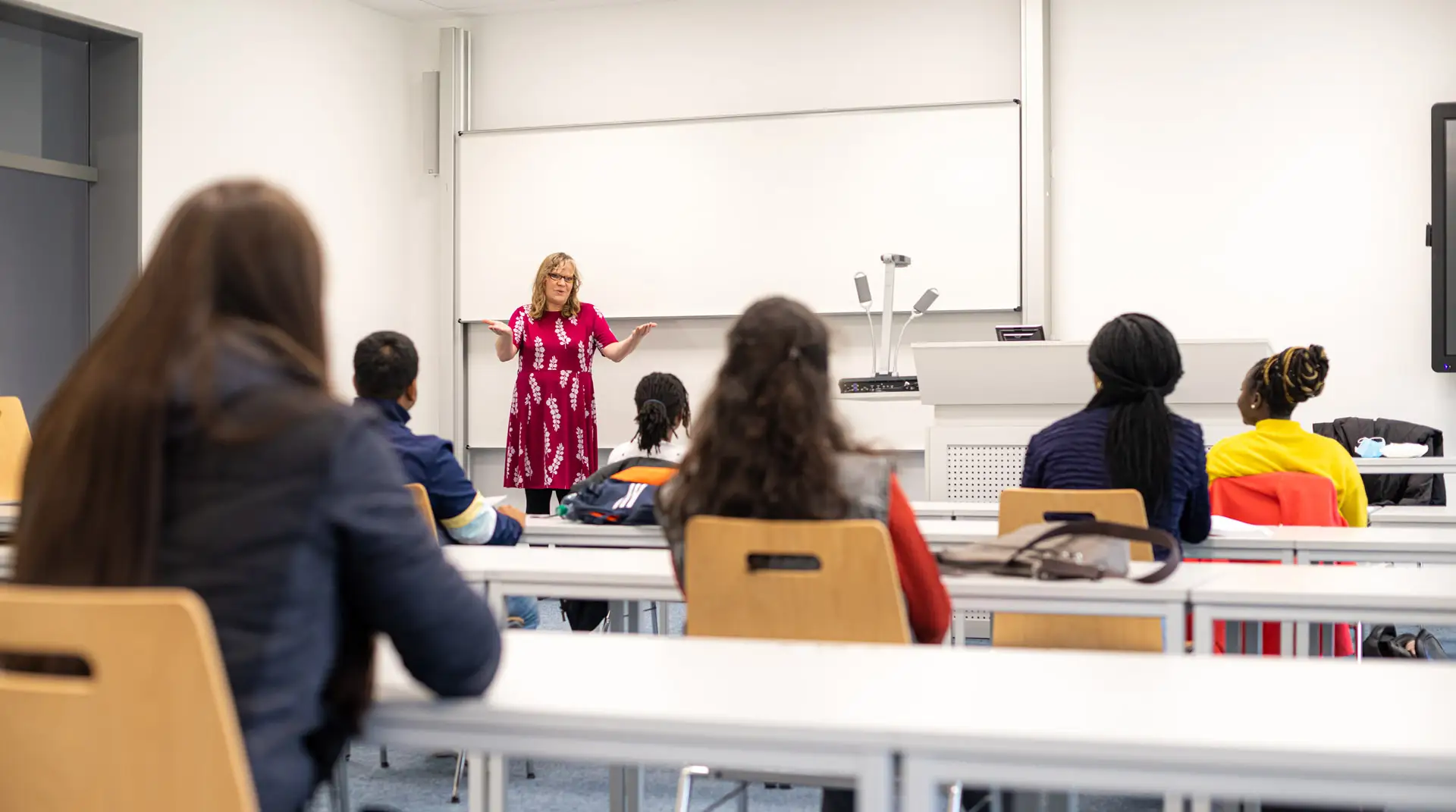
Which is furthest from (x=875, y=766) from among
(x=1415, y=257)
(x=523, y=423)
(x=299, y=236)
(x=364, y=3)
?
(x=364, y=3)

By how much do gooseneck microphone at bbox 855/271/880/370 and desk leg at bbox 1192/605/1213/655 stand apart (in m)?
3.67

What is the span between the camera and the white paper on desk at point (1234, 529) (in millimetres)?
2664

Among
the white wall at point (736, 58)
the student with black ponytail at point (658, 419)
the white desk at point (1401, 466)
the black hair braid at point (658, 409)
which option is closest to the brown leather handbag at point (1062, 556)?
the student with black ponytail at point (658, 419)

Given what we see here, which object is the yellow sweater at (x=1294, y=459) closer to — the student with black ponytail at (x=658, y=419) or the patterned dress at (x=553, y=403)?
the student with black ponytail at (x=658, y=419)

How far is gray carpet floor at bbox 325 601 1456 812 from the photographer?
2.95m

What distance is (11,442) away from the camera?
3.72 meters

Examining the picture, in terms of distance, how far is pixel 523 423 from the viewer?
5.96 metres

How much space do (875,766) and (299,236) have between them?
2.14 ft

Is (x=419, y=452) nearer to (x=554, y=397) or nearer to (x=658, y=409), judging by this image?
(x=658, y=409)

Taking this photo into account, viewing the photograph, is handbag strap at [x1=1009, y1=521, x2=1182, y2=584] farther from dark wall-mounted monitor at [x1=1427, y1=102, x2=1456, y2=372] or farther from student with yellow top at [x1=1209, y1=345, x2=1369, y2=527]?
dark wall-mounted monitor at [x1=1427, y1=102, x2=1456, y2=372]

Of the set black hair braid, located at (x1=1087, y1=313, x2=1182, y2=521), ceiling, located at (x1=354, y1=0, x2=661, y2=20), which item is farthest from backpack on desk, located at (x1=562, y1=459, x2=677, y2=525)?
ceiling, located at (x1=354, y1=0, x2=661, y2=20)

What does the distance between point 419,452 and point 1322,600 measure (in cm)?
186

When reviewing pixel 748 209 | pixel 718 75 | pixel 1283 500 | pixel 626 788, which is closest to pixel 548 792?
pixel 626 788

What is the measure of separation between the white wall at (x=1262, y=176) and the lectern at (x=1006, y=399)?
1.85m
